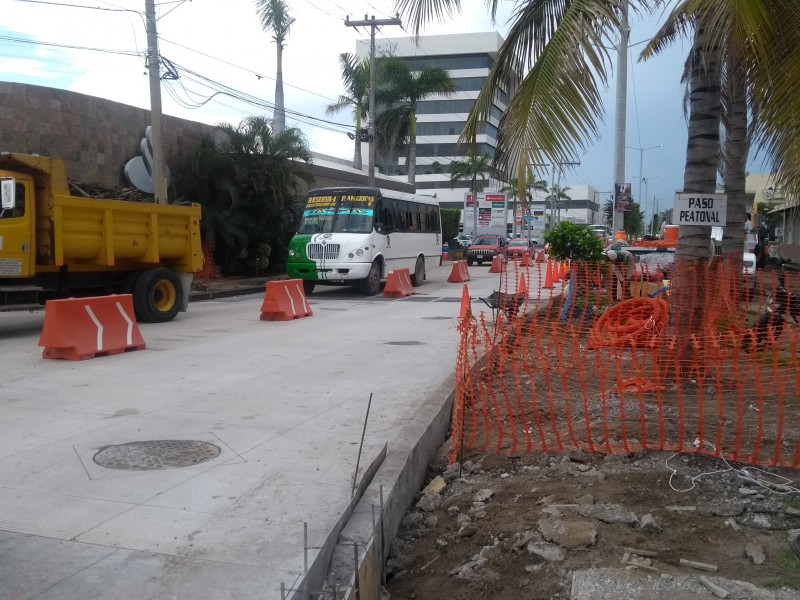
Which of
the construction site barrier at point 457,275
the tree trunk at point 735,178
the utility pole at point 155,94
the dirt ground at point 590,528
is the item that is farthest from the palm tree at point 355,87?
the dirt ground at point 590,528

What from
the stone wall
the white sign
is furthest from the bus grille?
the white sign

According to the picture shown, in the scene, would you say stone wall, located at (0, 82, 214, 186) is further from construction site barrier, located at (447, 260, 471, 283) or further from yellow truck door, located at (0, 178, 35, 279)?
construction site barrier, located at (447, 260, 471, 283)

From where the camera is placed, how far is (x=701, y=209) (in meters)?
8.14

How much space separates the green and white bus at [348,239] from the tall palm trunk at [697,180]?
13308 mm

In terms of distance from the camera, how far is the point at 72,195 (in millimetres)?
13547

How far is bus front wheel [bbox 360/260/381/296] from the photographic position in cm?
2155

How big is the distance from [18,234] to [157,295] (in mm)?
3428

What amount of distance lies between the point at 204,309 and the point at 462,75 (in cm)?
3785

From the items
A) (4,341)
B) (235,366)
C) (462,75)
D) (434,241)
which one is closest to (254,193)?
(434,241)

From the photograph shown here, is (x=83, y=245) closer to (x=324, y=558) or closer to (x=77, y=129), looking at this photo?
(x=77, y=129)

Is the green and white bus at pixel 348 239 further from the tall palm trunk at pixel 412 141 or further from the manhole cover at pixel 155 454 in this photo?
the tall palm trunk at pixel 412 141

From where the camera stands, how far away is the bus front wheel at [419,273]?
26.0 meters

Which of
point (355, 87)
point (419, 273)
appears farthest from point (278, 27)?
point (419, 273)

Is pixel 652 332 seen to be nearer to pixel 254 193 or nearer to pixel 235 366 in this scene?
pixel 235 366
